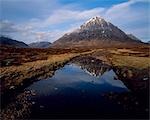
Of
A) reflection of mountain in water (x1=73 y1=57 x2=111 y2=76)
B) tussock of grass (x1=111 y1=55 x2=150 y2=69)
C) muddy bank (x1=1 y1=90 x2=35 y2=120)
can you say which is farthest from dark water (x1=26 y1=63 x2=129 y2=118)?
tussock of grass (x1=111 y1=55 x2=150 y2=69)

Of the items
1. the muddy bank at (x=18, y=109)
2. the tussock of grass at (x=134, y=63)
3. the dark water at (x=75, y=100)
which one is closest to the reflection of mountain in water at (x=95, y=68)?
the tussock of grass at (x=134, y=63)

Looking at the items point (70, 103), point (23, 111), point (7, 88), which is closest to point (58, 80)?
point (7, 88)

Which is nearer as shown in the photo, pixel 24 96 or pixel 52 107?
pixel 52 107

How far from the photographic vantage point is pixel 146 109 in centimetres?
2367

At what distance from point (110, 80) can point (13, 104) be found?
62.3ft

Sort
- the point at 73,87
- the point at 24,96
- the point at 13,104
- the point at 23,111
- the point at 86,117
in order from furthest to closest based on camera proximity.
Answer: the point at 73,87 < the point at 24,96 < the point at 13,104 < the point at 23,111 < the point at 86,117

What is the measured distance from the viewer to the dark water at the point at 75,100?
2331 cm

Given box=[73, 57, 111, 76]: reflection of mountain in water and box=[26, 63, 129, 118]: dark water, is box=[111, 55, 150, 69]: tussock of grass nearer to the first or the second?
box=[73, 57, 111, 76]: reflection of mountain in water

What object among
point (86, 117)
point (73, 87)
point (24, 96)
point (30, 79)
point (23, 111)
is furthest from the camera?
point (30, 79)

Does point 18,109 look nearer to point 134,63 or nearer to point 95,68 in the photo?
point 95,68

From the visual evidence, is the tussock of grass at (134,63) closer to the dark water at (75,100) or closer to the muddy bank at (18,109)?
the dark water at (75,100)

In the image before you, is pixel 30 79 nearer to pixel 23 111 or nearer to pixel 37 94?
pixel 37 94

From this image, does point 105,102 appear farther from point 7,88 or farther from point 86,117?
point 7,88

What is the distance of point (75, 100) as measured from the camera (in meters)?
28.3
